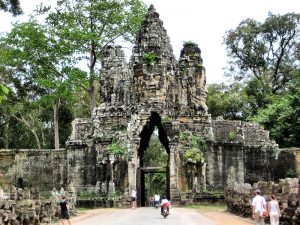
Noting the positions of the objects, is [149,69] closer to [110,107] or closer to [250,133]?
[110,107]

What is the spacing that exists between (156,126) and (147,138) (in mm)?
1352

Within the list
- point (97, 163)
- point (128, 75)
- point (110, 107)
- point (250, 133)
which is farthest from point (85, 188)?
point (250, 133)

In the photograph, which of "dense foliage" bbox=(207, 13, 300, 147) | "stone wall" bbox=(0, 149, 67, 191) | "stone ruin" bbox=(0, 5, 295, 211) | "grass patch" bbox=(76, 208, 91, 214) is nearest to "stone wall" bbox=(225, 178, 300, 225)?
"stone ruin" bbox=(0, 5, 295, 211)

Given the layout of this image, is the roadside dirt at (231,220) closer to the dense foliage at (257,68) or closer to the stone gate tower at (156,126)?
the stone gate tower at (156,126)

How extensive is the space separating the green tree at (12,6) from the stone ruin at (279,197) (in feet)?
29.5

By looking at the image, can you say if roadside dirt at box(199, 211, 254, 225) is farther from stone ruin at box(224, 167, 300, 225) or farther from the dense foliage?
the dense foliage

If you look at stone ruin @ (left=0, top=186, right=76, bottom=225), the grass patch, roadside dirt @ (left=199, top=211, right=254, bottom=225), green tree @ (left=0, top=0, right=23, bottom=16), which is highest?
green tree @ (left=0, top=0, right=23, bottom=16)

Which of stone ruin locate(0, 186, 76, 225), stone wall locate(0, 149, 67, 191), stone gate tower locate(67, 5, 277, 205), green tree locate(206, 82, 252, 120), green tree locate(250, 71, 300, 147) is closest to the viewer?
stone ruin locate(0, 186, 76, 225)

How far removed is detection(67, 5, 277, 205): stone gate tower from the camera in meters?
29.9

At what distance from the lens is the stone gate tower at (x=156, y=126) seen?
2988cm

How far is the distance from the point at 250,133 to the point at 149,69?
7307 millimetres

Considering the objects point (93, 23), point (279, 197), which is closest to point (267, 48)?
point (93, 23)

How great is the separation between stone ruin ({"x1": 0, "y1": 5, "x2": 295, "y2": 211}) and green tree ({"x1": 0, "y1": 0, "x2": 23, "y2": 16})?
16.2 m

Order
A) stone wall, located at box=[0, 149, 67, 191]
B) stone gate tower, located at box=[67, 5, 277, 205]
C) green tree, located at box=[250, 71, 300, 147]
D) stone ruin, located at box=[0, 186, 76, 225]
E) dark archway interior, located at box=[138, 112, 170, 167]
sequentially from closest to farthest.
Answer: stone ruin, located at box=[0, 186, 76, 225]
stone gate tower, located at box=[67, 5, 277, 205]
dark archway interior, located at box=[138, 112, 170, 167]
stone wall, located at box=[0, 149, 67, 191]
green tree, located at box=[250, 71, 300, 147]
